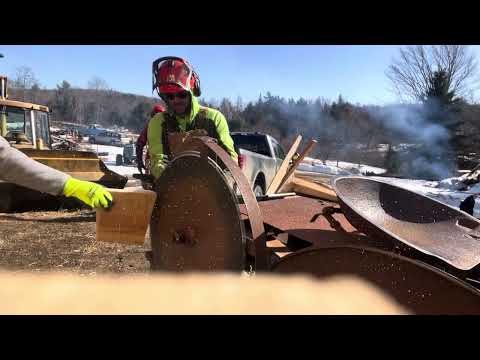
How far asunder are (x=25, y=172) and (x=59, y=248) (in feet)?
13.9

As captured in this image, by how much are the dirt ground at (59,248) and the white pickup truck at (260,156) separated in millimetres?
3534

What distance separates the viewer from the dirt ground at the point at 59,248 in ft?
16.4

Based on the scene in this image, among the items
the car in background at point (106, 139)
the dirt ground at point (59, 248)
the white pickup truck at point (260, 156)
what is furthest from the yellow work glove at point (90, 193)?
the car in background at point (106, 139)

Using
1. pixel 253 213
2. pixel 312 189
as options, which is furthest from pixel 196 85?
pixel 253 213

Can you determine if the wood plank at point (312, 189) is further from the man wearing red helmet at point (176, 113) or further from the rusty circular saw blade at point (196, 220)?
the rusty circular saw blade at point (196, 220)

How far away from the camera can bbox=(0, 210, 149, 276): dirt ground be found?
501cm

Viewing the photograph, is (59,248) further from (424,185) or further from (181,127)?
(424,185)

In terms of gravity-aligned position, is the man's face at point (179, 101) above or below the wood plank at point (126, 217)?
above

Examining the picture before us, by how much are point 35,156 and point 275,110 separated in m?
34.3

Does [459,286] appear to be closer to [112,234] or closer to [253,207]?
[253,207]

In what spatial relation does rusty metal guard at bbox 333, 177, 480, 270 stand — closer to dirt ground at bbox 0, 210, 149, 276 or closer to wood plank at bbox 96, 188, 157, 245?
wood plank at bbox 96, 188, 157, 245

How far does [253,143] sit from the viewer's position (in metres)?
9.73

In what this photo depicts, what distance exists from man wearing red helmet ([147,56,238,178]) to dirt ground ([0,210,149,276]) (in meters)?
2.31

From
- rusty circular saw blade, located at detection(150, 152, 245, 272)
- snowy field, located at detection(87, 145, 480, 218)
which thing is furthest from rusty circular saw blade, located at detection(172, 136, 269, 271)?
snowy field, located at detection(87, 145, 480, 218)
